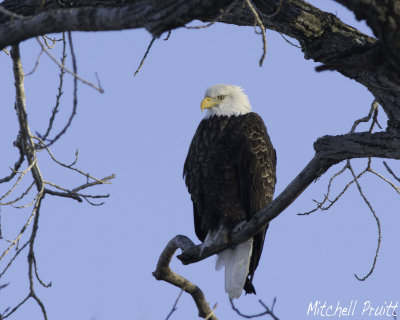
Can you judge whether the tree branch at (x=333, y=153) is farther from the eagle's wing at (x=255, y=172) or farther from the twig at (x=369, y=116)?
the eagle's wing at (x=255, y=172)

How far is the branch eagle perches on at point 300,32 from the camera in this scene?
7.61 feet

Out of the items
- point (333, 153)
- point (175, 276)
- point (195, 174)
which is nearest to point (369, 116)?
point (333, 153)

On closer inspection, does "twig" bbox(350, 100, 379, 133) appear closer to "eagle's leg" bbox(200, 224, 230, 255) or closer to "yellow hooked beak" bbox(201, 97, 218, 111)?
"eagle's leg" bbox(200, 224, 230, 255)

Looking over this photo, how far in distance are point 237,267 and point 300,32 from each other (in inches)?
76.5

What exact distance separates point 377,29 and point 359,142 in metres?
0.74

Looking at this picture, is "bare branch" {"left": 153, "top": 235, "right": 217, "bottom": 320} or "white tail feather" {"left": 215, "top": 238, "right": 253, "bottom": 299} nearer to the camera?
"bare branch" {"left": 153, "top": 235, "right": 217, "bottom": 320}

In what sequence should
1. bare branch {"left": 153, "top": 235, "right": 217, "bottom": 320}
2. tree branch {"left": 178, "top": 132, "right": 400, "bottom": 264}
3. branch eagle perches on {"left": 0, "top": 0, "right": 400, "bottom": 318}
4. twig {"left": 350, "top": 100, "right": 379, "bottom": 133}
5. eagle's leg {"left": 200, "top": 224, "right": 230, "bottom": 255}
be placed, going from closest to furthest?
branch eagle perches on {"left": 0, "top": 0, "right": 400, "bottom": 318} → tree branch {"left": 178, "top": 132, "right": 400, "bottom": 264} → twig {"left": 350, "top": 100, "right": 379, "bottom": 133} → bare branch {"left": 153, "top": 235, "right": 217, "bottom": 320} → eagle's leg {"left": 200, "top": 224, "right": 230, "bottom": 255}

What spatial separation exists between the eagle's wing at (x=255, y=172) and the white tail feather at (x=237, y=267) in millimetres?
94

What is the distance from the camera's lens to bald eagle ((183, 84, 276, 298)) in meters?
4.52

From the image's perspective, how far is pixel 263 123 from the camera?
474cm

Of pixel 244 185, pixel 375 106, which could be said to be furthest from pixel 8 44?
pixel 244 185

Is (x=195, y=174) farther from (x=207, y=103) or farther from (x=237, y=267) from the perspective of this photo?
(x=237, y=267)

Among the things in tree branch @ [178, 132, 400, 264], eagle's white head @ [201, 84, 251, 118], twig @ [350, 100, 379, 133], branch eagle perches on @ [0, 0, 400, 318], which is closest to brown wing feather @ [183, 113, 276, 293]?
eagle's white head @ [201, 84, 251, 118]

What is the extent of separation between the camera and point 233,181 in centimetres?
460
